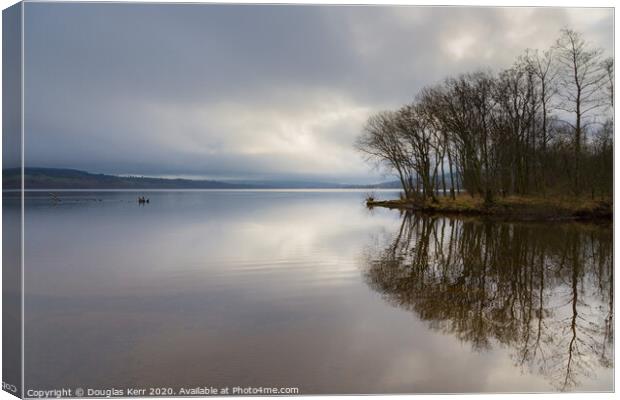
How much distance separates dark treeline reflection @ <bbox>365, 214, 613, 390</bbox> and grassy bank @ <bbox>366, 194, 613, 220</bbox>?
31.4 inches

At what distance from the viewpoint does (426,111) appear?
1291 inches

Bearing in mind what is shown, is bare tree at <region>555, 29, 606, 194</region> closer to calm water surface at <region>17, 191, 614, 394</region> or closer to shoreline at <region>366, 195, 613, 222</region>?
shoreline at <region>366, 195, 613, 222</region>

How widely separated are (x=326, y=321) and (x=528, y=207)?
66.3ft

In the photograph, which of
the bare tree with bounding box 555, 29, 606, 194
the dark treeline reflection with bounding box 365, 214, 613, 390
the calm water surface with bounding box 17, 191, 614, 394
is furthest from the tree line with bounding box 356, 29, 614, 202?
the calm water surface with bounding box 17, 191, 614, 394

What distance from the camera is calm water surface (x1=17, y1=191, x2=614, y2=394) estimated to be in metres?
5.43

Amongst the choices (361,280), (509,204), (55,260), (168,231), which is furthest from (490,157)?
(55,260)

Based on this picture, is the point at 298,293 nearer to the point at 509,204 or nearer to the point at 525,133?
the point at 509,204

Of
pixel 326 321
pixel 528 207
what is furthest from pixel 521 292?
pixel 528 207

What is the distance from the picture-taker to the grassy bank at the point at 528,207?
12.9 metres

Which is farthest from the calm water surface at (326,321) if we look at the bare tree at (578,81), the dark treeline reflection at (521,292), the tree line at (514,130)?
the bare tree at (578,81)

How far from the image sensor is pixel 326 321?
22.9 feet

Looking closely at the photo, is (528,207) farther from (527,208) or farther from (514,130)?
(514,130)

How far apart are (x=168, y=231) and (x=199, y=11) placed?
1628 cm

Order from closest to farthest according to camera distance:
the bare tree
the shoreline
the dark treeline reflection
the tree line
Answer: the dark treeline reflection, the bare tree, the tree line, the shoreline
